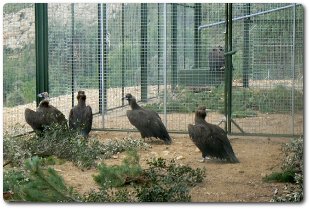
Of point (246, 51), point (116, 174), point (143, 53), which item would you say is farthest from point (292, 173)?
point (143, 53)

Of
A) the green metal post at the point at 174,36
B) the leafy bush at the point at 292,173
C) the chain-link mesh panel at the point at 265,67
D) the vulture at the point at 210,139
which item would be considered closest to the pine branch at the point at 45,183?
the vulture at the point at 210,139

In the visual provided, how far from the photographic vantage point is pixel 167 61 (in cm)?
664

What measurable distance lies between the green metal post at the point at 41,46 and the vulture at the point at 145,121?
0.76 m

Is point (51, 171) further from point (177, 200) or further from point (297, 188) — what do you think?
point (297, 188)

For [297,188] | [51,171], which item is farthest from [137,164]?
[297,188]

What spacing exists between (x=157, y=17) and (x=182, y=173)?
178 centimetres

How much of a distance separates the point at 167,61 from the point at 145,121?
76 cm

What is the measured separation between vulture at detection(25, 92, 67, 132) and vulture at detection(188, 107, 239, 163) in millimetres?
1153

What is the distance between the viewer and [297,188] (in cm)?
521

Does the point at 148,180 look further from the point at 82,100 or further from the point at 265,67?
the point at 265,67

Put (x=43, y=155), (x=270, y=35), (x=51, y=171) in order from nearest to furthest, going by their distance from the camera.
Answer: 1. (x=51, y=171)
2. (x=43, y=155)
3. (x=270, y=35)

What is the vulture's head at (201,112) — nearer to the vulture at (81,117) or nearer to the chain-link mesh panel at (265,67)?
the chain-link mesh panel at (265,67)

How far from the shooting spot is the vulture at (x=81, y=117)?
244 inches

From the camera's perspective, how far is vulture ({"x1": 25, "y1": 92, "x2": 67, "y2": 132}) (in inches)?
239
